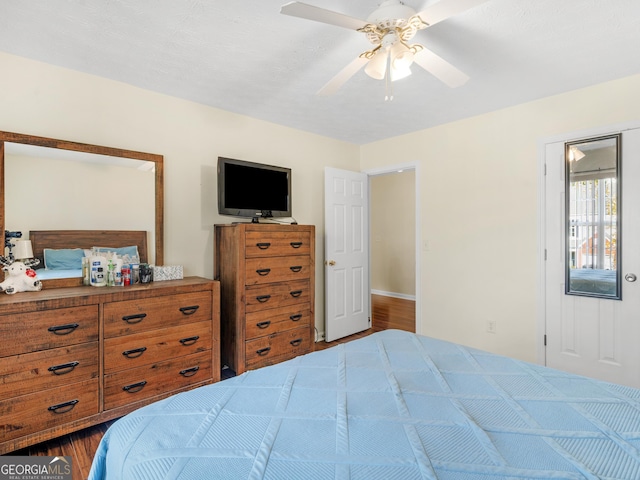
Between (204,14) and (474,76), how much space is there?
193cm

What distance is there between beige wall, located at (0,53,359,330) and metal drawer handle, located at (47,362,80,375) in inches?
41.5

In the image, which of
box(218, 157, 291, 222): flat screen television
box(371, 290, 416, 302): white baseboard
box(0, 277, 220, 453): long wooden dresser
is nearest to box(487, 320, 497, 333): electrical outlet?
box(218, 157, 291, 222): flat screen television

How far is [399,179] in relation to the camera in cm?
639

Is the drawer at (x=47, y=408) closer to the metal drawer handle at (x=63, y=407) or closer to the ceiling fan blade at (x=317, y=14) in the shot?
the metal drawer handle at (x=63, y=407)

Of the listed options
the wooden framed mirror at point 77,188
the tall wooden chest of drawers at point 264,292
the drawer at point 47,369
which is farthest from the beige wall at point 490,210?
the drawer at point 47,369

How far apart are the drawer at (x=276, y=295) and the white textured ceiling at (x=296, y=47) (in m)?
1.66

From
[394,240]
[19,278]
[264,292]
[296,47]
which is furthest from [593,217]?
[19,278]

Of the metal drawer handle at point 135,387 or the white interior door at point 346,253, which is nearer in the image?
the metal drawer handle at point 135,387

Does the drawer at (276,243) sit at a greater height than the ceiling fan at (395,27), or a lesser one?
lesser

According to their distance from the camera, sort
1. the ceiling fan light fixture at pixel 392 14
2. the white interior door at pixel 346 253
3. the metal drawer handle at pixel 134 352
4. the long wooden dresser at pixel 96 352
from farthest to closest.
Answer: the white interior door at pixel 346 253
the metal drawer handle at pixel 134 352
the long wooden dresser at pixel 96 352
the ceiling fan light fixture at pixel 392 14

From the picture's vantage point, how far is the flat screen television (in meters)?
3.00

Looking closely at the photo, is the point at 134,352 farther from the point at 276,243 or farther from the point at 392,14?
the point at 392,14

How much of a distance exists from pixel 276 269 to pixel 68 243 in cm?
157

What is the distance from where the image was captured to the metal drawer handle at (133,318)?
218 centimetres
